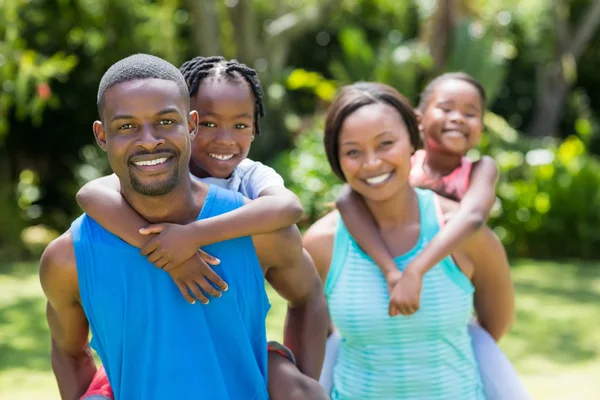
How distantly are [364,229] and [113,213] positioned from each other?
1066 millimetres

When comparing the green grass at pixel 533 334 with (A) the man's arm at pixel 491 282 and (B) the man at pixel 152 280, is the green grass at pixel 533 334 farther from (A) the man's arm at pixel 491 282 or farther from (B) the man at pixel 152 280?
(B) the man at pixel 152 280

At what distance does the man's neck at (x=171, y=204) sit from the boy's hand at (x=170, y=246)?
0.26ft

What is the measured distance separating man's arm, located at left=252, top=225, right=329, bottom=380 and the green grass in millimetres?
4115

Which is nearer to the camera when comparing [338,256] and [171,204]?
[171,204]

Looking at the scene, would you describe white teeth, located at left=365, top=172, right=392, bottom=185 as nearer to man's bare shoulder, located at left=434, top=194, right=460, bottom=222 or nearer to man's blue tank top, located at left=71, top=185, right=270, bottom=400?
man's bare shoulder, located at left=434, top=194, right=460, bottom=222

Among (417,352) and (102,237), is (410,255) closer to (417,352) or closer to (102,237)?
(417,352)

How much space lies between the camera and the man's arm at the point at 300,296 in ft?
7.79

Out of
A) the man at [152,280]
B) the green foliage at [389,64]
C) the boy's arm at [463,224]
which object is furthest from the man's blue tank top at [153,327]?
the green foliage at [389,64]

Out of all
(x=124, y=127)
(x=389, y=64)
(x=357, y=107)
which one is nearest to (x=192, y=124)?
Answer: (x=124, y=127)

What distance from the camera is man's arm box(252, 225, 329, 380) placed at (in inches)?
93.4

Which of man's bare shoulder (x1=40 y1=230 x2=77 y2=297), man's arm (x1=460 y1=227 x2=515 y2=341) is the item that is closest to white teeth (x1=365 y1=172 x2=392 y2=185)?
man's arm (x1=460 y1=227 x2=515 y2=341)

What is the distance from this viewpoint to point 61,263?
7.13 feet

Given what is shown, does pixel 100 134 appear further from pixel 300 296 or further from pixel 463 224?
pixel 463 224

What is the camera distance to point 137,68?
7.10ft
